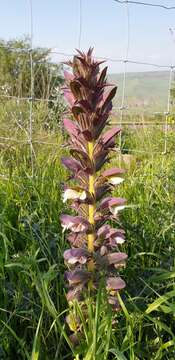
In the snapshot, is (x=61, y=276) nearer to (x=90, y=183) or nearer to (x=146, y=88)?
(x=90, y=183)

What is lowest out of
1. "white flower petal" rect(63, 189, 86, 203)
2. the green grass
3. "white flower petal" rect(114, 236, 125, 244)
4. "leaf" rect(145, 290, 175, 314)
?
the green grass

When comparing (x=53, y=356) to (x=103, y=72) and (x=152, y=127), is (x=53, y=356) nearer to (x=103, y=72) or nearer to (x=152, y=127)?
(x=103, y=72)

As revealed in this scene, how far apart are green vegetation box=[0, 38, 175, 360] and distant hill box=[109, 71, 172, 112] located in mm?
1120

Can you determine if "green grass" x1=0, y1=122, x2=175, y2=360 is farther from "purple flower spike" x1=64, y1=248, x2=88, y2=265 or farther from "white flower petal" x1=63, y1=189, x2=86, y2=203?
"white flower petal" x1=63, y1=189, x2=86, y2=203

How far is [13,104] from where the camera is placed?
17.0ft

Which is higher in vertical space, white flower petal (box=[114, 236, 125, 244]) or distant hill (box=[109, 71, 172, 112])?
distant hill (box=[109, 71, 172, 112])

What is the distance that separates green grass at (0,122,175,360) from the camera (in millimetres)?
1284

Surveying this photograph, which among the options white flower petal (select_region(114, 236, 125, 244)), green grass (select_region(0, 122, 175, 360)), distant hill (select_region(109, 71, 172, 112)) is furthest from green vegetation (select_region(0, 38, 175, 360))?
distant hill (select_region(109, 71, 172, 112))

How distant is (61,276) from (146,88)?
13.4ft

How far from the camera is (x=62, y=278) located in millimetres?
1665

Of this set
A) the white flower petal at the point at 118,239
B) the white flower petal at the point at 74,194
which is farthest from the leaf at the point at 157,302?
the white flower petal at the point at 74,194

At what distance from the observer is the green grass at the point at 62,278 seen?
128 centimetres

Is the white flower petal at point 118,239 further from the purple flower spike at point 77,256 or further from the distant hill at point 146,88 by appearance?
the distant hill at point 146,88

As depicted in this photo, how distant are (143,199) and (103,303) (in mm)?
1181
